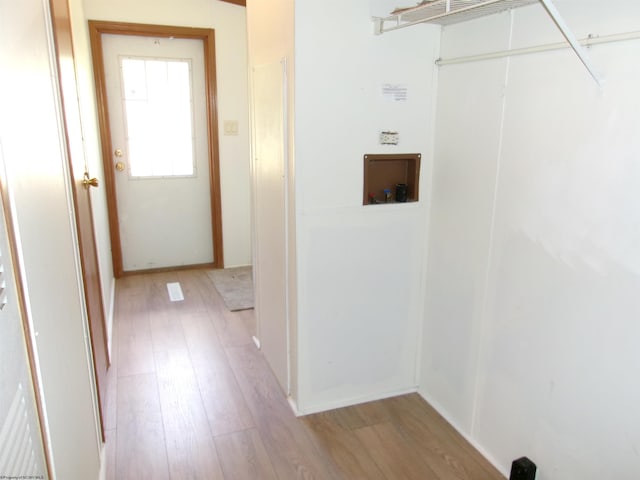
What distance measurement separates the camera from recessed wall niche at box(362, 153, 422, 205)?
2.20 meters

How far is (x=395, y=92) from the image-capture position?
2111mm

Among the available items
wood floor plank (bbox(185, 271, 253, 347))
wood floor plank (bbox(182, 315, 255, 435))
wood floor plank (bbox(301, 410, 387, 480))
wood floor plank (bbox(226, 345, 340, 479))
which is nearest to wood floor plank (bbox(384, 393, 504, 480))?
wood floor plank (bbox(301, 410, 387, 480))

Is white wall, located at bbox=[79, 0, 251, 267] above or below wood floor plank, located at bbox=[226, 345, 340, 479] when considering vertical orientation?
above

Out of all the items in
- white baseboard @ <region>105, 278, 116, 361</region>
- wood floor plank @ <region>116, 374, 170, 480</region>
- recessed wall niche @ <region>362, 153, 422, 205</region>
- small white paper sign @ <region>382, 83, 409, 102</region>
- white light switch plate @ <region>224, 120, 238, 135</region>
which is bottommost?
wood floor plank @ <region>116, 374, 170, 480</region>

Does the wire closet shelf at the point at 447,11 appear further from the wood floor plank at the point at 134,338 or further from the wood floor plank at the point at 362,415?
the wood floor plank at the point at 134,338

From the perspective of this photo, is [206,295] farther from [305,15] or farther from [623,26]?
[623,26]

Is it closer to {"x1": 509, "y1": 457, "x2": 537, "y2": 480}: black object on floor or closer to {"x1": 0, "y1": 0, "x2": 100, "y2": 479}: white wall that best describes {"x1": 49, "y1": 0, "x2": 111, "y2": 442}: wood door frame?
{"x1": 0, "y1": 0, "x2": 100, "y2": 479}: white wall

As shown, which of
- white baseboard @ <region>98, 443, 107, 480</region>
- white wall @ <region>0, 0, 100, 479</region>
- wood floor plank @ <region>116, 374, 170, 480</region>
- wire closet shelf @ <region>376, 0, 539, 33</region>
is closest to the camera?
white wall @ <region>0, 0, 100, 479</region>

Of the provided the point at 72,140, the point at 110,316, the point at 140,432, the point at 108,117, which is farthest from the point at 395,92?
the point at 108,117

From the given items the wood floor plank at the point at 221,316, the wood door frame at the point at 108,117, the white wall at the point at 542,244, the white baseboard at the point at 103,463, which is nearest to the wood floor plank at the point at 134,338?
the wood floor plank at the point at 221,316

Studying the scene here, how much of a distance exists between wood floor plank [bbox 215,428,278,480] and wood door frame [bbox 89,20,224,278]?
8.54 ft

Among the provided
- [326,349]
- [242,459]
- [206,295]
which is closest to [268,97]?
[326,349]

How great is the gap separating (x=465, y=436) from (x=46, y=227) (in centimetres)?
188

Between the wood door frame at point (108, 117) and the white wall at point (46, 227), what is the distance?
→ 2.55 m
